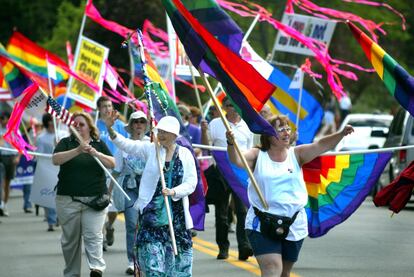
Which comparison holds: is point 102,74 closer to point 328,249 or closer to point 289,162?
point 328,249

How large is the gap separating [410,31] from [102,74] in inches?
1202

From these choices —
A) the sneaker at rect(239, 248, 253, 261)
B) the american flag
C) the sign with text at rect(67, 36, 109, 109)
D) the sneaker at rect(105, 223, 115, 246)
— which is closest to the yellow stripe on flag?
the american flag

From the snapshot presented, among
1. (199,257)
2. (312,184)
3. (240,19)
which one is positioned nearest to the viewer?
(312,184)

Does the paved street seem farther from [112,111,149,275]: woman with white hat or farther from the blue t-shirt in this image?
the blue t-shirt

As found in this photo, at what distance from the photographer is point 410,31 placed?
47375 mm

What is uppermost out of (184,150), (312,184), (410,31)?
(184,150)

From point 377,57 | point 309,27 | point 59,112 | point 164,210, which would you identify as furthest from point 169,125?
point 309,27

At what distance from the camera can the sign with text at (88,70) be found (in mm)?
18688

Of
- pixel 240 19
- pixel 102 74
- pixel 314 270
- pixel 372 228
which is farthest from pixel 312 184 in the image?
pixel 240 19

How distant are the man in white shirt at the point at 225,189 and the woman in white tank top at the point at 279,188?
3589 millimetres

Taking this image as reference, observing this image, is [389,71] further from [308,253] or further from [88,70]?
[88,70]

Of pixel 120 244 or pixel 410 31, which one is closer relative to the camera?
pixel 120 244

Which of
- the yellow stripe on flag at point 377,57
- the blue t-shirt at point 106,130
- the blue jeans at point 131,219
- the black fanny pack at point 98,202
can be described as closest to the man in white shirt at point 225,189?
the blue t-shirt at point 106,130

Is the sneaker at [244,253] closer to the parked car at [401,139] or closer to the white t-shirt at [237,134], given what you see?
the white t-shirt at [237,134]
